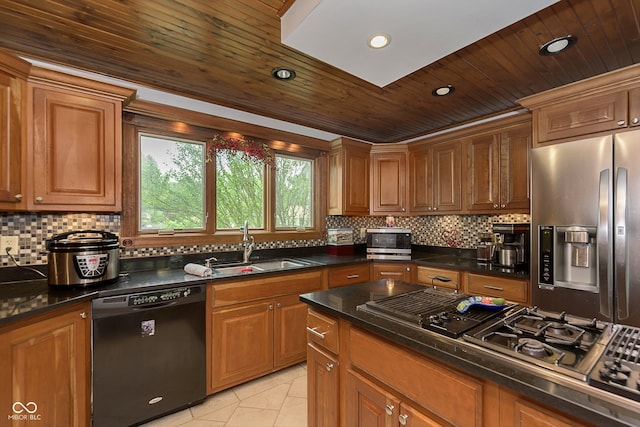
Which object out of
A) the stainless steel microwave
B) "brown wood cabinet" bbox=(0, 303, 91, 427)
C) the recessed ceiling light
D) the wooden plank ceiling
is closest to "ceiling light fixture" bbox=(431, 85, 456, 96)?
the wooden plank ceiling

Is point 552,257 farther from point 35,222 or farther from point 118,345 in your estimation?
point 35,222

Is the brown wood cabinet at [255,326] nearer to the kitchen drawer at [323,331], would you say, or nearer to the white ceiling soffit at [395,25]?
the kitchen drawer at [323,331]

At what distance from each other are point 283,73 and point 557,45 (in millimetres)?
1823

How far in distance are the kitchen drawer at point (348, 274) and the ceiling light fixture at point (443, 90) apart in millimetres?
1806

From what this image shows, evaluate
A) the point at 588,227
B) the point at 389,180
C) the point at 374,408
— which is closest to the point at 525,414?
the point at 374,408

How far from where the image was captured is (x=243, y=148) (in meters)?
3.00

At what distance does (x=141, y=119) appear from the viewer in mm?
2469

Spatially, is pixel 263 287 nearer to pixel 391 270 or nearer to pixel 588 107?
pixel 391 270

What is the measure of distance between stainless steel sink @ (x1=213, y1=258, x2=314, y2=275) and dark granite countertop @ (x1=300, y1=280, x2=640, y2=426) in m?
1.44

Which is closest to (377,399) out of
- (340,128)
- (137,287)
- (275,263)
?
(137,287)

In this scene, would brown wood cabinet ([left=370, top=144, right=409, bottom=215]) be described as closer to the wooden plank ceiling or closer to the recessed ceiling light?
the wooden plank ceiling

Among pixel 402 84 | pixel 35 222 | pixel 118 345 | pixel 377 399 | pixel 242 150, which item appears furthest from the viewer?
pixel 242 150

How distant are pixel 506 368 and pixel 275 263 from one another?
2.49m

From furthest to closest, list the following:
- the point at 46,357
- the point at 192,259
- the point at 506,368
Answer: the point at 192,259, the point at 46,357, the point at 506,368
